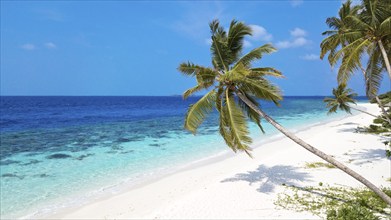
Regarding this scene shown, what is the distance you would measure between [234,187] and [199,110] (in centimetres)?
525

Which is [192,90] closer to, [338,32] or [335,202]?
[335,202]

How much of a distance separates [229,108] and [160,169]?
10.5 metres

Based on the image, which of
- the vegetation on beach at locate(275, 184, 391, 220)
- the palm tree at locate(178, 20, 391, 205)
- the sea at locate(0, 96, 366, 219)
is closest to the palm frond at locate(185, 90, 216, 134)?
the palm tree at locate(178, 20, 391, 205)

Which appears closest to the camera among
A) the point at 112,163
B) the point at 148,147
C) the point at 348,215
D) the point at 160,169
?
the point at 348,215

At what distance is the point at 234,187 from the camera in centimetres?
1341

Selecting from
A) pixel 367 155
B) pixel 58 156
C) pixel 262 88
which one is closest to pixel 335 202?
pixel 262 88

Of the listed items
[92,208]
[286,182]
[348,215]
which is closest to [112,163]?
[92,208]

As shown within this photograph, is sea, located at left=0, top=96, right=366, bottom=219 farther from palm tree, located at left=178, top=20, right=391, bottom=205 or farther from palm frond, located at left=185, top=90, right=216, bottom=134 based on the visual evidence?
palm frond, located at left=185, top=90, right=216, bottom=134

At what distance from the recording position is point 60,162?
67.9 ft

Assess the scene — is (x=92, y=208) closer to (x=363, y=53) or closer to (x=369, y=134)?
(x=363, y=53)

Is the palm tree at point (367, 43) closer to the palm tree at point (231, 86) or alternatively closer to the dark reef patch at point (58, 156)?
the palm tree at point (231, 86)

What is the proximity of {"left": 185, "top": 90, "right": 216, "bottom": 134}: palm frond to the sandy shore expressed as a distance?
3.50 meters

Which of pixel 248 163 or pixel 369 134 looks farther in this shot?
pixel 369 134

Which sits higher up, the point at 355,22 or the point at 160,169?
the point at 355,22
